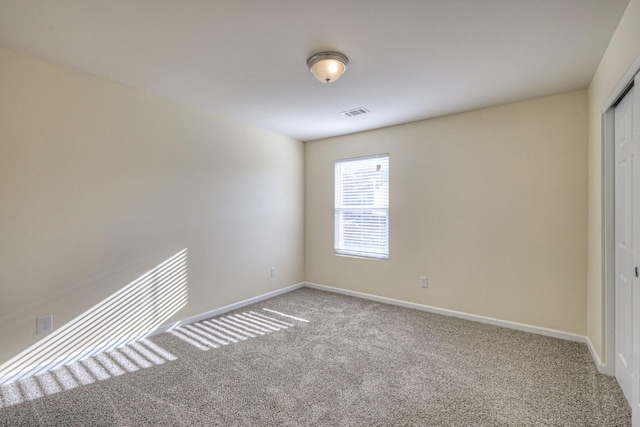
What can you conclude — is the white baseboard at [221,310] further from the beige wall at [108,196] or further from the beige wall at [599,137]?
the beige wall at [599,137]

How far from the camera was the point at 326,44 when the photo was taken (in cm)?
217

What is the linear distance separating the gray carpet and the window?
1402mm

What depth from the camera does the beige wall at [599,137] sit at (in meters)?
1.75

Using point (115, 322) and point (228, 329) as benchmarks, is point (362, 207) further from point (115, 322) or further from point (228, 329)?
point (115, 322)

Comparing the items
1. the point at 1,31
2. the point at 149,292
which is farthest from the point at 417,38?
the point at 149,292

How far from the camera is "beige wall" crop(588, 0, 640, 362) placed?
5.75ft

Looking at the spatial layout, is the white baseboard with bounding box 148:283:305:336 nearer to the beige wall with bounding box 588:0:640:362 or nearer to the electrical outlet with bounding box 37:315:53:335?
the electrical outlet with bounding box 37:315:53:335

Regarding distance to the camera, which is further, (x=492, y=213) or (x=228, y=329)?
(x=492, y=213)

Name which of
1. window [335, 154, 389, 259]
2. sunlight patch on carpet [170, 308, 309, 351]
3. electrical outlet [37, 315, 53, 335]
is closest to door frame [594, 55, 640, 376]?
window [335, 154, 389, 259]

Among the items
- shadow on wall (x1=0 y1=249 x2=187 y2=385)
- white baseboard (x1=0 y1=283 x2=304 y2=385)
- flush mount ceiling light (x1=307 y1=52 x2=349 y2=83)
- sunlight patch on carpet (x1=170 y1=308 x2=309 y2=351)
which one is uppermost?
flush mount ceiling light (x1=307 y1=52 x2=349 y2=83)

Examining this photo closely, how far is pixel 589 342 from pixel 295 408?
109 inches

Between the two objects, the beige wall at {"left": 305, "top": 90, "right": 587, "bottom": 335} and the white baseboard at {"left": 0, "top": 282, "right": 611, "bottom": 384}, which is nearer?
the white baseboard at {"left": 0, "top": 282, "right": 611, "bottom": 384}

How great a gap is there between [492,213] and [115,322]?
159 inches

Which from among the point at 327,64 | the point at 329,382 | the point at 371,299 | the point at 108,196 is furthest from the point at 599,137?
the point at 108,196
